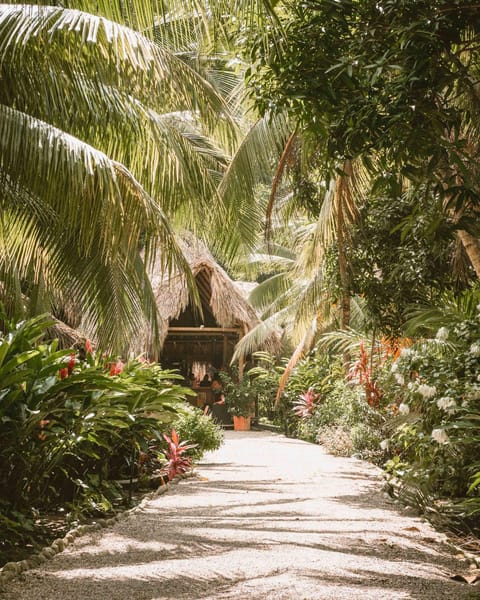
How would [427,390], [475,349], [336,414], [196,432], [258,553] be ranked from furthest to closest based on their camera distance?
1. [336,414]
2. [196,432]
3. [427,390]
4. [475,349]
5. [258,553]

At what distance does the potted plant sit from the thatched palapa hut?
1.26 m

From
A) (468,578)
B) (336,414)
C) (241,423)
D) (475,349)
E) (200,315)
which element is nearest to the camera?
(468,578)

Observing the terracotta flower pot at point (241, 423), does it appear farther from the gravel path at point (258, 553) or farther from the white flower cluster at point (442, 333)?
the white flower cluster at point (442, 333)

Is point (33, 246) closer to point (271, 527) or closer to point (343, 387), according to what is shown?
point (271, 527)

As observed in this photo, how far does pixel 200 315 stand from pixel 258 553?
14.2 meters

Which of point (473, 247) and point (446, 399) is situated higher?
point (473, 247)

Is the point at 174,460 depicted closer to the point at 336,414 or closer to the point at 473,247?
the point at 473,247

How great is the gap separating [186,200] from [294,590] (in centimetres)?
459

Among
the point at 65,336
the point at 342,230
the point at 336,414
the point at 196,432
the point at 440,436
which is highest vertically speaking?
the point at 342,230

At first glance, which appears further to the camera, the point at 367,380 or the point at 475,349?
the point at 367,380

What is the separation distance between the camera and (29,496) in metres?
4.53

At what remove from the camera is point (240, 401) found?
18.3 metres

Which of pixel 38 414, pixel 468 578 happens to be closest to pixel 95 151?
pixel 38 414

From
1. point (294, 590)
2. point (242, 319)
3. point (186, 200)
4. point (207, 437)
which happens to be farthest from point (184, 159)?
point (242, 319)
